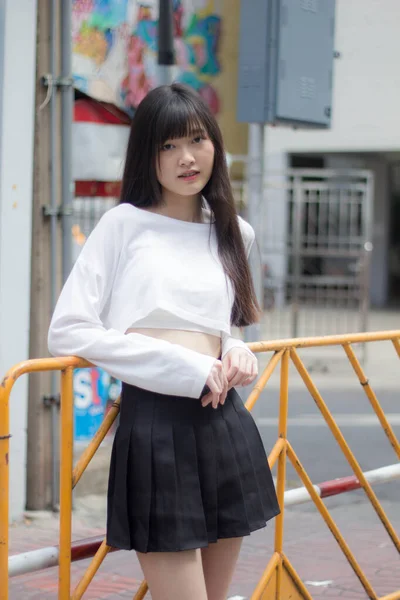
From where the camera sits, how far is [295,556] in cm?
509

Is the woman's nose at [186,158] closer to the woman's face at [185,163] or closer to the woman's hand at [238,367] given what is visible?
the woman's face at [185,163]

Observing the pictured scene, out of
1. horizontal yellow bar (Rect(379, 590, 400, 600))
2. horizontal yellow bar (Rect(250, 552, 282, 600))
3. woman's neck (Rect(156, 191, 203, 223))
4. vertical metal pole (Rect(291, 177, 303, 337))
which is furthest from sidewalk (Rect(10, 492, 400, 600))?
vertical metal pole (Rect(291, 177, 303, 337))

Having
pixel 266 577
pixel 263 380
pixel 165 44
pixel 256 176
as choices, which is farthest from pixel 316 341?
pixel 165 44

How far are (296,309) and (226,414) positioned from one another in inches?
391

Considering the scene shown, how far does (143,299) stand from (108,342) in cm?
16

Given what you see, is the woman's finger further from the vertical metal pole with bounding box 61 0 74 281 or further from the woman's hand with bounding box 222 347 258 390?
the vertical metal pole with bounding box 61 0 74 281

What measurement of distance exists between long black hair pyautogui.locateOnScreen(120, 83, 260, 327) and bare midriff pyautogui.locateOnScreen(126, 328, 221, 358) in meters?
0.18

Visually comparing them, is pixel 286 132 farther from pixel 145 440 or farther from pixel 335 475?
pixel 145 440

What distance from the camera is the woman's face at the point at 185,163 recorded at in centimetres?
277

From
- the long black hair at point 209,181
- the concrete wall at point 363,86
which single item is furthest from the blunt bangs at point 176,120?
the concrete wall at point 363,86

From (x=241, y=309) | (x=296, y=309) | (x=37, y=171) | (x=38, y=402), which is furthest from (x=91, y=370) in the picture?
(x=296, y=309)

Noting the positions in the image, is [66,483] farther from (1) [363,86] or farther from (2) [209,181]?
(1) [363,86]

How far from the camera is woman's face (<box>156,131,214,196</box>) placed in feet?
9.08

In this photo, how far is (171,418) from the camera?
2.64 metres
